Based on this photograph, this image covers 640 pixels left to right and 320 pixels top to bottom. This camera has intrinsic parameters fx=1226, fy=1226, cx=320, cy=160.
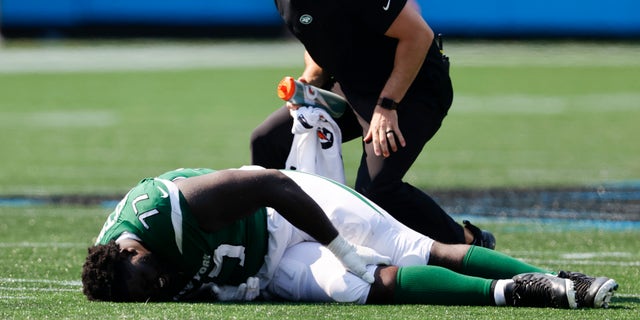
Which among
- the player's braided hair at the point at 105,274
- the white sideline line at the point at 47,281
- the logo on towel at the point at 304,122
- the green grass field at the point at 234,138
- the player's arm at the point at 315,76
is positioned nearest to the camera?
the player's braided hair at the point at 105,274

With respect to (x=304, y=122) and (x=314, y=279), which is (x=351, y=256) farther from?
(x=304, y=122)

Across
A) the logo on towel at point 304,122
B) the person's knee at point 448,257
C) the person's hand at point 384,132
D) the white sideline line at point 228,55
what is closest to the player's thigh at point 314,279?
the person's knee at point 448,257

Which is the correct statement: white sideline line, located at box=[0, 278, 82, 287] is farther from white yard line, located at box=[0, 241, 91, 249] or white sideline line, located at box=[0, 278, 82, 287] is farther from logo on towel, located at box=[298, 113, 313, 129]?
logo on towel, located at box=[298, 113, 313, 129]

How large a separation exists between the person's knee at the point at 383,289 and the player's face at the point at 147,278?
813 millimetres

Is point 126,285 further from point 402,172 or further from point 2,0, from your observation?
point 2,0

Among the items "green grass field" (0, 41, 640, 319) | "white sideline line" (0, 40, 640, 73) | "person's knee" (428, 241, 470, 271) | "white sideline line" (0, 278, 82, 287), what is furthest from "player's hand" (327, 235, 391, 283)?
"white sideline line" (0, 40, 640, 73)

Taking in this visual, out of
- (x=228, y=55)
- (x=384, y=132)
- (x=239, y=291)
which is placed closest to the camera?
(x=239, y=291)

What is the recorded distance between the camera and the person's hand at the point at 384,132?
226 inches

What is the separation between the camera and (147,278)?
4.92 meters

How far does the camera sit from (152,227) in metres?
4.90

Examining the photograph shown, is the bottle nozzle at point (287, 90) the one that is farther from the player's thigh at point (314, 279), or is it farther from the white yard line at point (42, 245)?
the white yard line at point (42, 245)

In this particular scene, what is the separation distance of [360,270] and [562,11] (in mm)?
23347

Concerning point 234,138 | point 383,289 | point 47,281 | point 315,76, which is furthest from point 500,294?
point 234,138

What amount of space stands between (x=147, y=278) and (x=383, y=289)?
97cm
